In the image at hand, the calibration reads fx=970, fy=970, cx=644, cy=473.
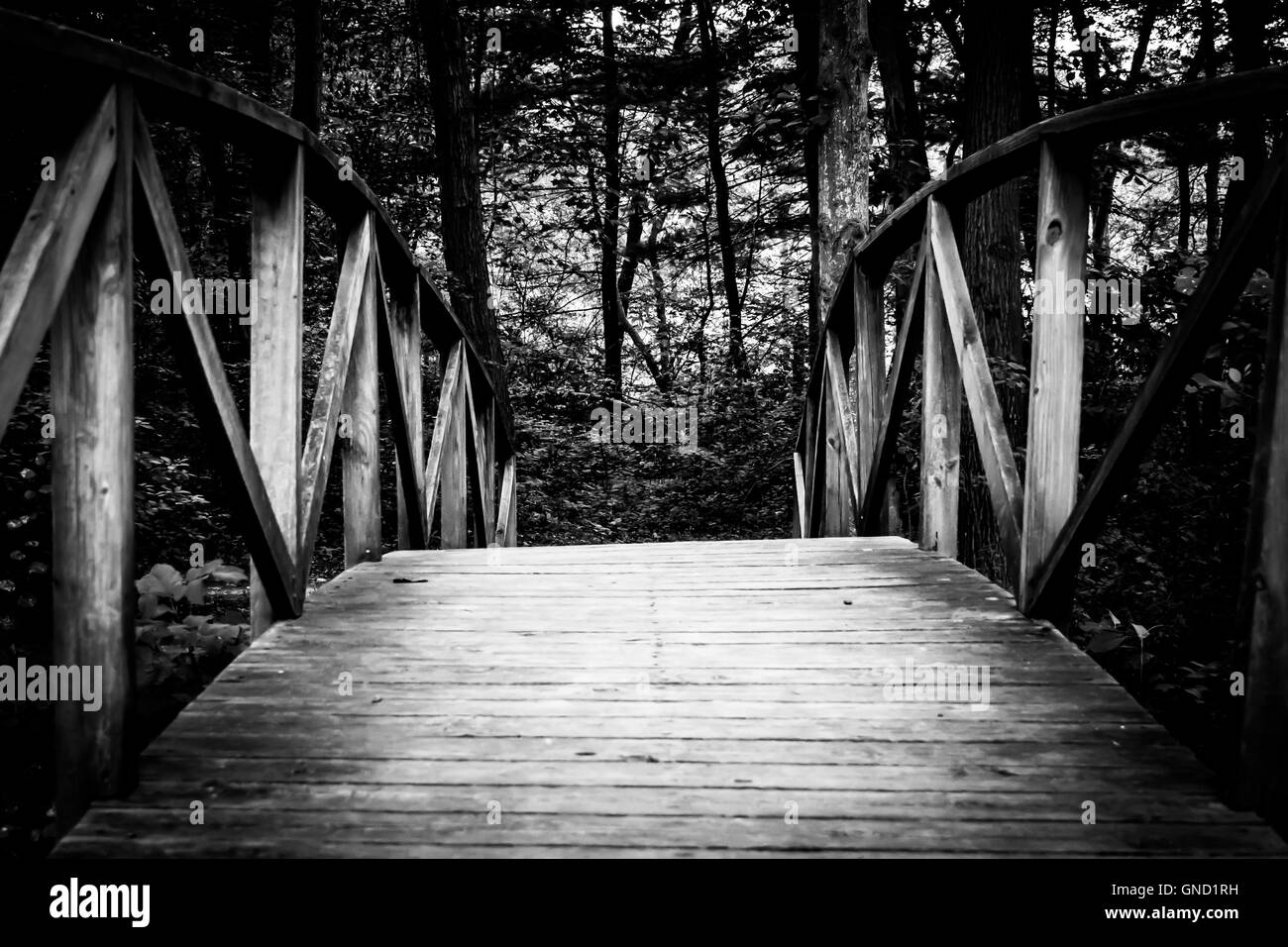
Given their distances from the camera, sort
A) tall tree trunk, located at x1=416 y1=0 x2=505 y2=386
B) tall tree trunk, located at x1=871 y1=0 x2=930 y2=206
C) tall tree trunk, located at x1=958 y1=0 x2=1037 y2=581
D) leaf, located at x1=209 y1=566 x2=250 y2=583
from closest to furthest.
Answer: leaf, located at x1=209 y1=566 x2=250 y2=583 < tall tree trunk, located at x1=958 y1=0 x2=1037 y2=581 < tall tree trunk, located at x1=416 y1=0 x2=505 y2=386 < tall tree trunk, located at x1=871 y1=0 x2=930 y2=206

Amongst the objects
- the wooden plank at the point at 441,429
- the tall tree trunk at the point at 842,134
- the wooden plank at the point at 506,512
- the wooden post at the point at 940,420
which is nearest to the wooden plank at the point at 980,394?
the wooden post at the point at 940,420

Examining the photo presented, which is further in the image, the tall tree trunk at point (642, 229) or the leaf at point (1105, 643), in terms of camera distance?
the tall tree trunk at point (642, 229)

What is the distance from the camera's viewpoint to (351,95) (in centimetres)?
1190

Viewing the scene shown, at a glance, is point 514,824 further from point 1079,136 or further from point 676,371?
point 676,371

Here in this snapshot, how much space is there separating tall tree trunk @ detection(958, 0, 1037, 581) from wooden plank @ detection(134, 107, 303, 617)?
424 centimetres

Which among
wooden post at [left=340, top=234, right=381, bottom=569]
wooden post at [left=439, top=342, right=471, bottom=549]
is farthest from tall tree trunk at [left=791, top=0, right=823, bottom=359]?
wooden post at [left=340, top=234, right=381, bottom=569]

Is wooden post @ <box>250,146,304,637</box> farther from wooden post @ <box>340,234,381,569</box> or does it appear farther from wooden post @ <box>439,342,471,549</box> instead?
wooden post @ <box>439,342,471,549</box>

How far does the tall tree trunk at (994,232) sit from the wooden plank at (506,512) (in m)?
3.43

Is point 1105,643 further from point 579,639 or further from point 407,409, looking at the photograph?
point 407,409

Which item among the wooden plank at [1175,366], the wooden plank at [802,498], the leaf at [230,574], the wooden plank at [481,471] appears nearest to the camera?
the wooden plank at [1175,366]

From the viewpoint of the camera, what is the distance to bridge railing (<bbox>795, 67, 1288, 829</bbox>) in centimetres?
168

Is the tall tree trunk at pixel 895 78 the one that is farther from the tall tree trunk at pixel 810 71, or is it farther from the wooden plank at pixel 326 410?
the wooden plank at pixel 326 410

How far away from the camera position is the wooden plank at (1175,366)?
1.78m
